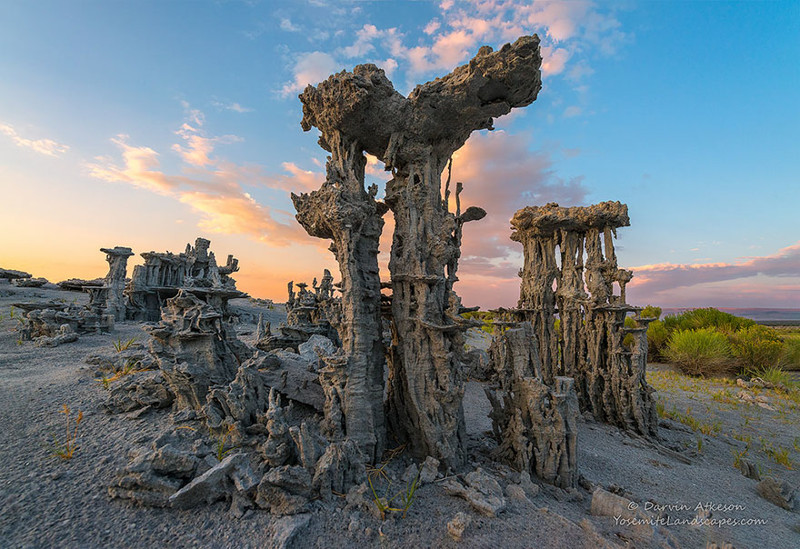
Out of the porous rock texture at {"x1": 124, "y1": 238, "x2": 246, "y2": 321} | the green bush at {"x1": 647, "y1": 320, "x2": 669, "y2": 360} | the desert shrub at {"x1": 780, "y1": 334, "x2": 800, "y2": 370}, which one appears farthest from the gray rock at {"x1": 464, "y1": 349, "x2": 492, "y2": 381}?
the desert shrub at {"x1": 780, "y1": 334, "x2": 800, "y2": 370}

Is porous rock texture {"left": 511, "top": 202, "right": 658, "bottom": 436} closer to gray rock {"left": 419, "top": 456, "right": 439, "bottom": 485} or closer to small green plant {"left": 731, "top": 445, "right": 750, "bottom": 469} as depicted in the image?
small green plant {"left": 731, "top": 445, "right": 750, "bottom": 469}

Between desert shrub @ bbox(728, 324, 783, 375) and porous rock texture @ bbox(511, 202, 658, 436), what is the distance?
14.1 meters

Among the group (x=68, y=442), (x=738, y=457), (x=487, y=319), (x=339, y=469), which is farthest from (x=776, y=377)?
(x=68, y=442)

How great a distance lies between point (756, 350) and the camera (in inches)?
695

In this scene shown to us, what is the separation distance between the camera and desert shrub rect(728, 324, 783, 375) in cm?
1742

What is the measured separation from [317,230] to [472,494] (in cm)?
481

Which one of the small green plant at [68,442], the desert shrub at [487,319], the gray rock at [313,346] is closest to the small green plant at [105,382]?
the small green plant at [68,442]

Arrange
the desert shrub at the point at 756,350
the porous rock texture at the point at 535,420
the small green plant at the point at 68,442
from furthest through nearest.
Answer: the desert shrub at the point at 756,350, the porous rock texture at the point at 535,420, the small green plant at the point at 68,442

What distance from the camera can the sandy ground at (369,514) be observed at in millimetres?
3547

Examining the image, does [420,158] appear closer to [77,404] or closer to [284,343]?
[284,343]

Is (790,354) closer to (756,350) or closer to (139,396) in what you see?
(756,350)

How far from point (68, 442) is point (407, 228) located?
6513 mm

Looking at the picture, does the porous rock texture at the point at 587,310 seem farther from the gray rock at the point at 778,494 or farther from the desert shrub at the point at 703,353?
the desert shrub at the point at 703,353

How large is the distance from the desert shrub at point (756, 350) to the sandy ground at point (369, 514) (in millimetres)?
12229
